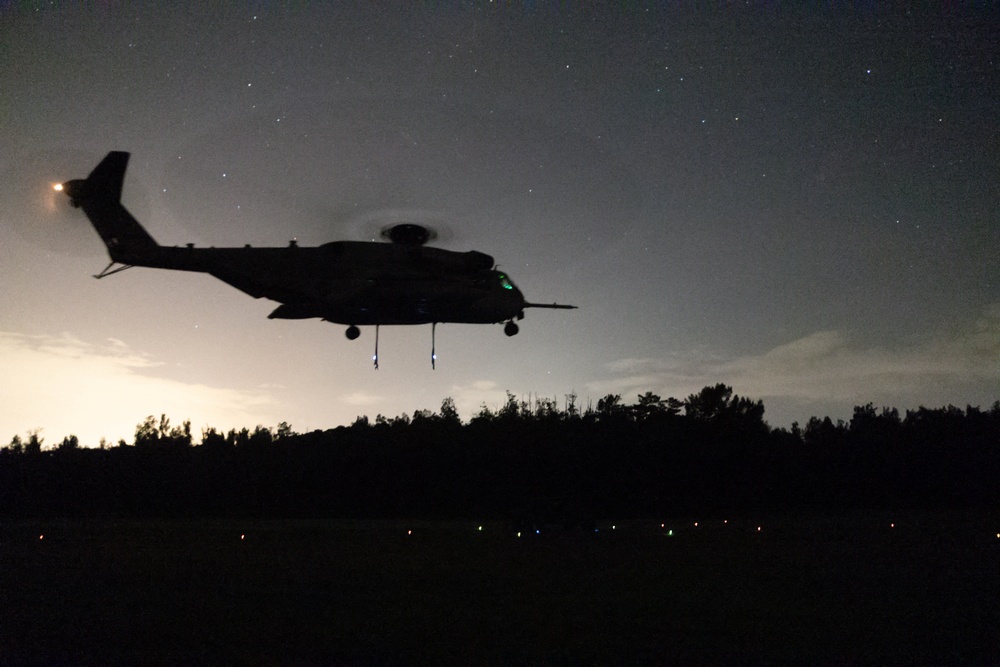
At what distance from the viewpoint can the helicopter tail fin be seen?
18906mm

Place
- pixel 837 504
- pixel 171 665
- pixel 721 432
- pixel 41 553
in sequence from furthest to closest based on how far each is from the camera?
pixel 721 432, pixel 837 504, pixel 41 553, pixel 171 665

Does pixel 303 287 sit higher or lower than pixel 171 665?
higher

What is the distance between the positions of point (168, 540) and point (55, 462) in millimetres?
53414

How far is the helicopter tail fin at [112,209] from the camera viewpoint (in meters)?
18.9

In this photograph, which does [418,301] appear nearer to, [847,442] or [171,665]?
[171,665]

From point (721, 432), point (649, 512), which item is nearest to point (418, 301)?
point (649, 512)

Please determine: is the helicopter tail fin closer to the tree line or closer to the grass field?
the grass field

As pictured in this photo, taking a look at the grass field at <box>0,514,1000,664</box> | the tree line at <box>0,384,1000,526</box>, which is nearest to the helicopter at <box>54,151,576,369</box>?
A: the grass field at <box>0,514,1000,664</box>

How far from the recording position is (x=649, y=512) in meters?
57.6

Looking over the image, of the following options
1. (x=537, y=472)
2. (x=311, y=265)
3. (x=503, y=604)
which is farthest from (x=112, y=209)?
(x=537, y=472)

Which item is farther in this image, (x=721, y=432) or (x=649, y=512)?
(x=721, y=432)

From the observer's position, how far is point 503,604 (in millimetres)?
13688

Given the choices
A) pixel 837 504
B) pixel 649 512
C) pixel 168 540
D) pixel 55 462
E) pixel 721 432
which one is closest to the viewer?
pixel 168 540

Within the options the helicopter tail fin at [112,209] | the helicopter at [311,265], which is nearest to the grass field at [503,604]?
the helicopter at [311,265]
